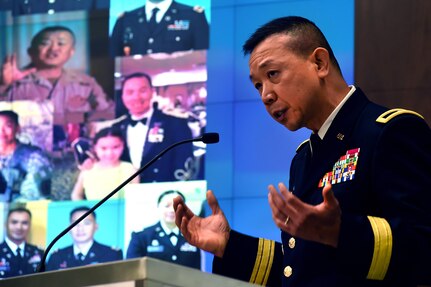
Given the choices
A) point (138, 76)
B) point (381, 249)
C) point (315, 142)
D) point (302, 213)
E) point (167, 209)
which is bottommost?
point (167, 209)

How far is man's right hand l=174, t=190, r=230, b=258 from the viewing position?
238cm

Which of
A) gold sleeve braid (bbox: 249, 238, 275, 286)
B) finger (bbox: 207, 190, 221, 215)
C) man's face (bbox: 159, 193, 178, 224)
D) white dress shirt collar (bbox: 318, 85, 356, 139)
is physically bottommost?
man's face (bbox: 159, 193, 178, 224)

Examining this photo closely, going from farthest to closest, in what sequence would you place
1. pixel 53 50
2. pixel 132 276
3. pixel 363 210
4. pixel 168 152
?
pixel 53 50 → pixel 168 152 → pixel 363 210 → pixel 132 276

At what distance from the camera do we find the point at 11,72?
234 inches

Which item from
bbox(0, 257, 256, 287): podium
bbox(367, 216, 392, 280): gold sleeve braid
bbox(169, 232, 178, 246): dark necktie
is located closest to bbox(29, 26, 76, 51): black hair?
bbox(169, 232, 178, 246): dark necktie

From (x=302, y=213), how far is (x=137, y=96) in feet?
12.0

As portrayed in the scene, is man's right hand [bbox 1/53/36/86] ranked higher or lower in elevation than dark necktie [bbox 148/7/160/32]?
lower

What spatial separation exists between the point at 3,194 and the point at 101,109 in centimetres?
82

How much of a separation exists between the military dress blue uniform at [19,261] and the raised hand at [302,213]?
375 cm

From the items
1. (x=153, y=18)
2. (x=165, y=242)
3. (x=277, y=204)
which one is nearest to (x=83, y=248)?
(x=165, y=242)

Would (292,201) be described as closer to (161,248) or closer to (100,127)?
(161,248)

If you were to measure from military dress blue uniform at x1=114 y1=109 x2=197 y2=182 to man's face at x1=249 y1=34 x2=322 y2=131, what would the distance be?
284 cm

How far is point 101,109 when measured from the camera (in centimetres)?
564

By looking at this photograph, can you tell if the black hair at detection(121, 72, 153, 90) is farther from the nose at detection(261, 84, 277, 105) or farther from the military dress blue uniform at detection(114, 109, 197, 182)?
the nose at detection(261, 84, 277, 105)
